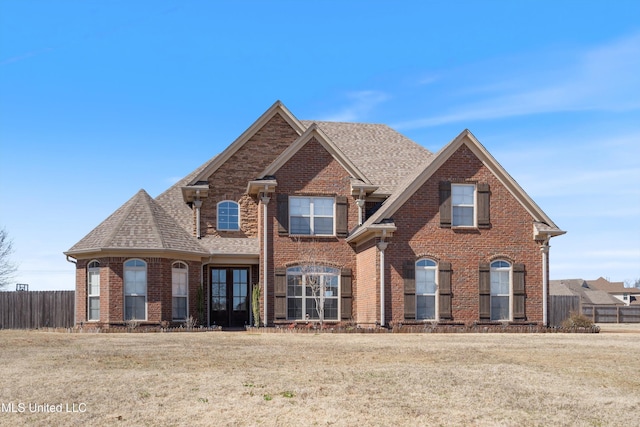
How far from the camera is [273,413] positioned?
10.3 meters

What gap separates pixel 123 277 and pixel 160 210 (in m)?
4.21

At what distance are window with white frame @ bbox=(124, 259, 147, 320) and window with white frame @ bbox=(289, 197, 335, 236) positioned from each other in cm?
Result: 618

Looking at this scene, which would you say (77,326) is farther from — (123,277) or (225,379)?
Result: (225,379)

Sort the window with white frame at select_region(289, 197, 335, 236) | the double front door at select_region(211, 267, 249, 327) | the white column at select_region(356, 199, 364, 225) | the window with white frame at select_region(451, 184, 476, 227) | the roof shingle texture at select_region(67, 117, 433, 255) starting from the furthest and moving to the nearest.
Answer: the double front door at select_region(211, 267, 249, 327), the white column at select_region(356, 199, 364, 225), the window with white frame at select_region(289, 197, 335, 236), the window with white frame at select_region(451, 184, 476, 227), the roof shingle texture at select_region(67, 117, 433, 255)

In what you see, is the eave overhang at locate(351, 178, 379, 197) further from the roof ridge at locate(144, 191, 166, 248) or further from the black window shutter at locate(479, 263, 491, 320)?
the roof ridge at locate(144, 191, 166, 248)

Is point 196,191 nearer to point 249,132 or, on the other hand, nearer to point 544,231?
point 249,132

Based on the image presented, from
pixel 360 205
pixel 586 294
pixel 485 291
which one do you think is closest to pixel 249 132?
pixel 360 205

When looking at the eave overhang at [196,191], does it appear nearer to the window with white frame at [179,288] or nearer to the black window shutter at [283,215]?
the window with white frame at [179,288]

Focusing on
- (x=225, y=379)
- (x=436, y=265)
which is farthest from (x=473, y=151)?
(x=225, y=379)

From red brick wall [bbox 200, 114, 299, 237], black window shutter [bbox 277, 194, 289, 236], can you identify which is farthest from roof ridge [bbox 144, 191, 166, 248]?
black window shutter [bbox 277, 194, 289, 236]

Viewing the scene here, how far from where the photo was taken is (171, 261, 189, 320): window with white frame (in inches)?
1189

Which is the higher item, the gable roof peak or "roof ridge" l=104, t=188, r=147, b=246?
the gable roof peak

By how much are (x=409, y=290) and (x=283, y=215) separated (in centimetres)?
595

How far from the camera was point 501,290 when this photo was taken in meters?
30.1
